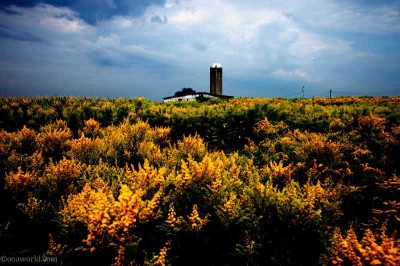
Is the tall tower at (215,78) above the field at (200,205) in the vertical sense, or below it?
above

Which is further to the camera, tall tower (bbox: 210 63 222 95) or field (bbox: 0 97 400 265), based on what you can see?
tall tower (bbox: 210 63 222 95)

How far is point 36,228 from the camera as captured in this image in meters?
3.39

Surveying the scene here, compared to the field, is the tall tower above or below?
above

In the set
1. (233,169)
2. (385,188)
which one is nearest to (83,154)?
(233,169)

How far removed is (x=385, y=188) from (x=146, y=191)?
3.94 meters

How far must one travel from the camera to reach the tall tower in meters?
35.8

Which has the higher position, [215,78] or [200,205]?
[215,78]

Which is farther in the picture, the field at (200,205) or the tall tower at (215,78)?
the tall tower at (215,78)

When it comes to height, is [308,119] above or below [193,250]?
above

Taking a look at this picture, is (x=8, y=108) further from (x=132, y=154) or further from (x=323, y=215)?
(x=323, y=215)

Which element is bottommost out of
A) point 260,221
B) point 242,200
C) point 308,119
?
point 260,221

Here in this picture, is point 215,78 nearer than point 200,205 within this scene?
No

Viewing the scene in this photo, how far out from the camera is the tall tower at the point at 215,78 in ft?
117

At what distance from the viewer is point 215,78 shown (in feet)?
118
